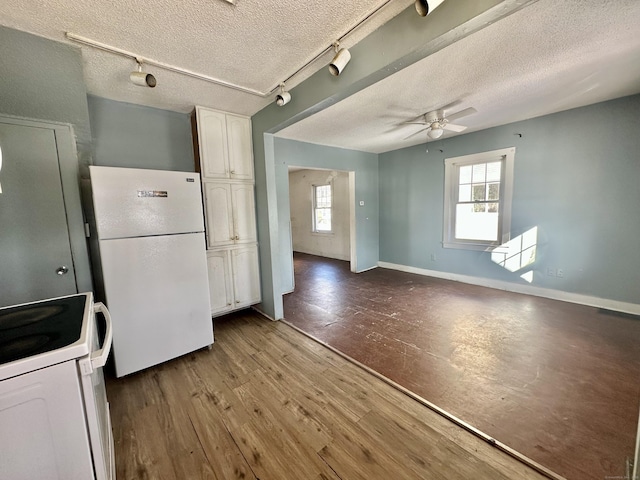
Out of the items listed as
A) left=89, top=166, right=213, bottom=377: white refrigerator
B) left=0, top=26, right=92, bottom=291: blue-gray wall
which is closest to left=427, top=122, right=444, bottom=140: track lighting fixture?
left=89, top=166, right=213, bottom=377: white refrigerator

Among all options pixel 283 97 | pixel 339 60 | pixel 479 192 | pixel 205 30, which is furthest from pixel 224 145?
pixel 479 192

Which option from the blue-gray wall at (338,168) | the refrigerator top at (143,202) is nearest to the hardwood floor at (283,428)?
the refrigerator top at (143,202)

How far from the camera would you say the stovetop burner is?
34.4 inches

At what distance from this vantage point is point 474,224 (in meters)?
4.35

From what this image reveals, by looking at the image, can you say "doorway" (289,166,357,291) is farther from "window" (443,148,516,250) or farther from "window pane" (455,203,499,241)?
"window pane" (455,203,499,241)

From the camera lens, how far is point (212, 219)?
296 centimetres

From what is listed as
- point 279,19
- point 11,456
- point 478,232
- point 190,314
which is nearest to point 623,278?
point 478,232

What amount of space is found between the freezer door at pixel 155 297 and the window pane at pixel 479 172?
172 inches

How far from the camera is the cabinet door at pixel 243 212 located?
10.2 feet

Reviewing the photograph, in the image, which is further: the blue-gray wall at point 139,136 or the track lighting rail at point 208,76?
the blue-gray wall at point 139,136

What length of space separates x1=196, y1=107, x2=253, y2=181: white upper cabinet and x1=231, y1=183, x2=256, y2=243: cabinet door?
0.48 feet

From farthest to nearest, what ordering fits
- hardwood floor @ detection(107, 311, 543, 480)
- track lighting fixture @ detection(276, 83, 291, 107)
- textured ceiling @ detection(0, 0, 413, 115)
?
1. track lighting fixture @ detection(276, 83, 291, 107)
2. textured ceiling @ detection(0, 0, 413, 115)
3. hardwood floor @ detection(107, 311, 543, 480)

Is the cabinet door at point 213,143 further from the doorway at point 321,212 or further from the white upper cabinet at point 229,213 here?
the doorway at point 321,212

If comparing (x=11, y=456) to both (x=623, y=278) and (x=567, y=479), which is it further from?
(x=623, y=278)
